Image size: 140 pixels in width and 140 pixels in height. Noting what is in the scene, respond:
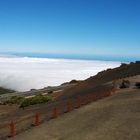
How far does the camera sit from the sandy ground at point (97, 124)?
2203 centimetres

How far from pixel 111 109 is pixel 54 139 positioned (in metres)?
6.75

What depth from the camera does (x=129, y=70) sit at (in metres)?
59.6

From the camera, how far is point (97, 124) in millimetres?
24172

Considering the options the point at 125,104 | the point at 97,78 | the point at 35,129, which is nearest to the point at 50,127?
the point at 35,129

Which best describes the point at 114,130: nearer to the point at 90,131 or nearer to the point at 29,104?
the point at 90,131

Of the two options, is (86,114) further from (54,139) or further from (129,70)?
(129,70)

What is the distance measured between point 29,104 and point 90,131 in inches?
779

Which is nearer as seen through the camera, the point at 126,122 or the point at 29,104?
the point at 126,122

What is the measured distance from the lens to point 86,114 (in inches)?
1081

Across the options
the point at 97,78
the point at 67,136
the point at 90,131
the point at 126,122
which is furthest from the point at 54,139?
the point at 97,78

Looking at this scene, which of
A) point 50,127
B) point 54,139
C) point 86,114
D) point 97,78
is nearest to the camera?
point 54,139

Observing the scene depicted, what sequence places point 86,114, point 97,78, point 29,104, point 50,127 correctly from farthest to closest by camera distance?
point 97,78 < point 29,104 < point 86,114 < point 50,127

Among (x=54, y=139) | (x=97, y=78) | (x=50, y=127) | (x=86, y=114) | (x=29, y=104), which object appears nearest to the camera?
(x=54, y=139)

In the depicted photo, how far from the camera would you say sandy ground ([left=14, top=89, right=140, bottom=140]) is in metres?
22.0
